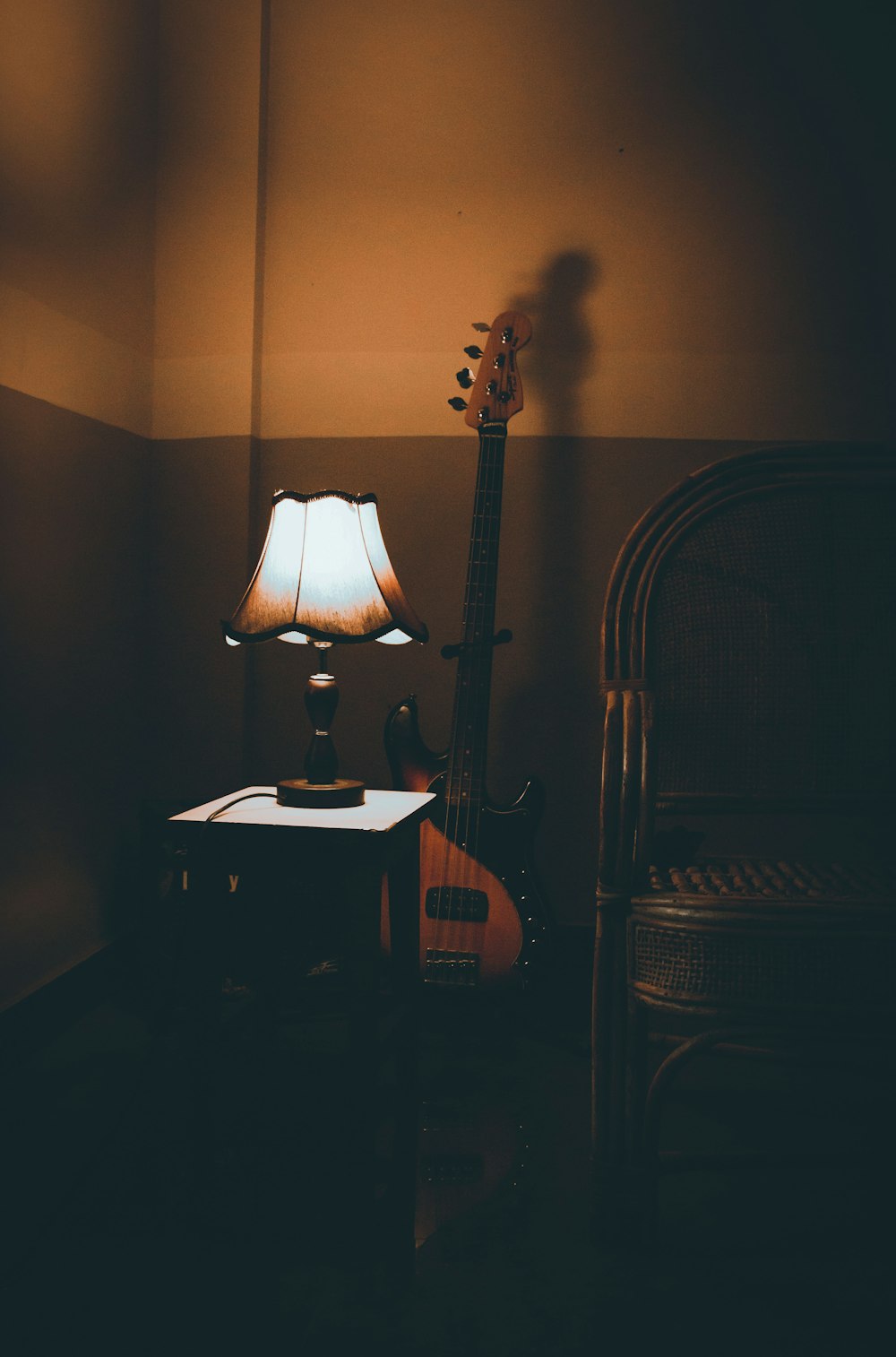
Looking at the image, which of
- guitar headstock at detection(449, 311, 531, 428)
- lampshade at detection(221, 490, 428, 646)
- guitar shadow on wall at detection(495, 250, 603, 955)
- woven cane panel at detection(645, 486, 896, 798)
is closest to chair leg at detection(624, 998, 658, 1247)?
woven cane panel at detection(645, 486, 896, 798)

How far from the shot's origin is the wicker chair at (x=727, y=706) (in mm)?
1226

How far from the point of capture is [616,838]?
1262mm

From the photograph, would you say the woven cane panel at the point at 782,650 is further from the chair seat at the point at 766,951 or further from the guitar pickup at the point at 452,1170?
the guitar pickup at the point at 452,1170

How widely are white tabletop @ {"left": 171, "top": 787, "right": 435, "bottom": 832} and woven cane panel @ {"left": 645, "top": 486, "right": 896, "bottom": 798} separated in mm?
415

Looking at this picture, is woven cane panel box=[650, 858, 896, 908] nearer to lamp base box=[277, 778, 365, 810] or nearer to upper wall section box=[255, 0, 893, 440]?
lamp base box=[277, 778, 365, 810]

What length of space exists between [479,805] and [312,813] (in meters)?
0.57

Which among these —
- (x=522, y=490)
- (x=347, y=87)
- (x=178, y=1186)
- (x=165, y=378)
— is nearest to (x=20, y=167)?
(x=165, y=378)

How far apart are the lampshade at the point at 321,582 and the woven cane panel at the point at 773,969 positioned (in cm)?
58

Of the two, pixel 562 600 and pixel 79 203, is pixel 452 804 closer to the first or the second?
pixel 562 600

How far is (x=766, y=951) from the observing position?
115cm

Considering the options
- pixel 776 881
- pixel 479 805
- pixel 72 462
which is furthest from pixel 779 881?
pixel 72 462

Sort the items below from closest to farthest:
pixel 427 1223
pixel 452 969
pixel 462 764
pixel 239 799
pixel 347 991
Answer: pixel 427 1223
pixel 347 991
pixel 239 799
pixel 452 969
pixel 462 764

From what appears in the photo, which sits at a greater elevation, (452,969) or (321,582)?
(321,582)

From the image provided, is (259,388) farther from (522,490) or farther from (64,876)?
(64,876)
